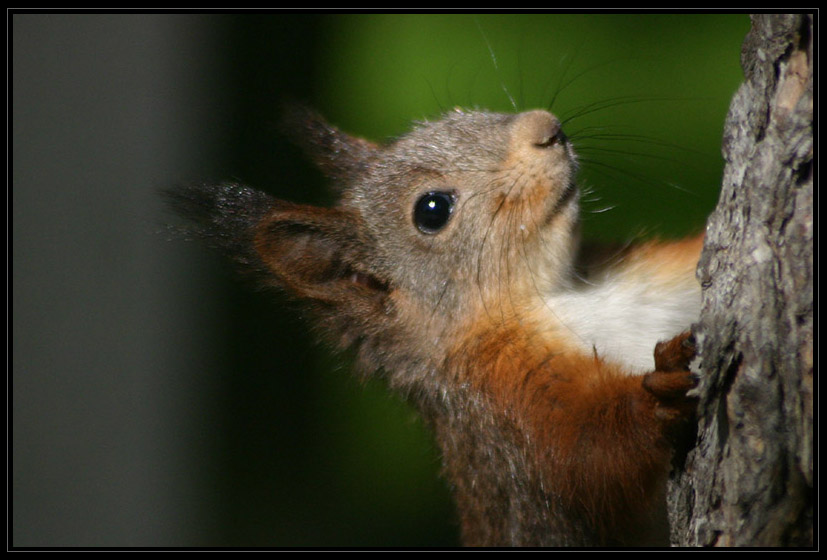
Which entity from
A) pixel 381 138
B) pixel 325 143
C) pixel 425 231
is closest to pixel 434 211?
pixel 425 231

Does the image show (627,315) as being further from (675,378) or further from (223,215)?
(223,215)

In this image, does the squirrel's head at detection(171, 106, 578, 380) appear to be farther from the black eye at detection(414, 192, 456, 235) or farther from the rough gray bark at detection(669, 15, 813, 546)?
the rough gray bark at detection(669, 15, 813, 546)

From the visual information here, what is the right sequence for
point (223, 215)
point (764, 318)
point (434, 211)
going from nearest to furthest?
point (764, 318), point (223, 215), point (434, 211)

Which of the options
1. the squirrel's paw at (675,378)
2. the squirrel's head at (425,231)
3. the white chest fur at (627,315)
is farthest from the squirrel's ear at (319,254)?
the squirrel's paw at (675,378)

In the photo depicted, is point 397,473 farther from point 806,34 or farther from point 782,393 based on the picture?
point 806,34

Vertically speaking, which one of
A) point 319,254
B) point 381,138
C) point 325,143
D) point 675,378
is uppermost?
point 381,138

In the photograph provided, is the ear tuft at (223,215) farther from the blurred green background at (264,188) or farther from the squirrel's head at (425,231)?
the blurred green background at (264,188)
